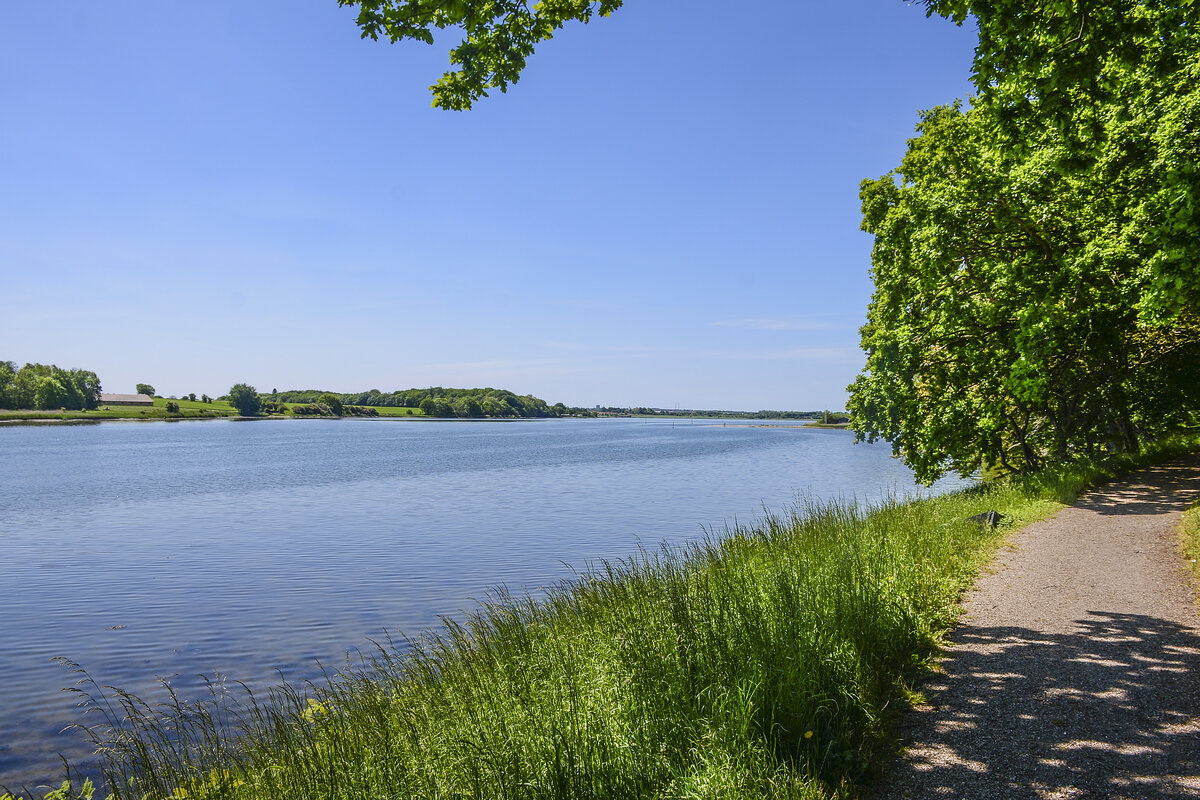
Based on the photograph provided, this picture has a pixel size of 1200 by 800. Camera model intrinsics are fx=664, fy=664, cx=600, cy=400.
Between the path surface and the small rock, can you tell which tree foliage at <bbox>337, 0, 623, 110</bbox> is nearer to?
the path surface

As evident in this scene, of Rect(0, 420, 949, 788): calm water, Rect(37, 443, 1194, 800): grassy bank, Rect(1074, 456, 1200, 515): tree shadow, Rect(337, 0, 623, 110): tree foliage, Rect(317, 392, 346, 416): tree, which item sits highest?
Rect(337, 0, 623, 110): tree foliage

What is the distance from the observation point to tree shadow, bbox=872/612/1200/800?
407 cm

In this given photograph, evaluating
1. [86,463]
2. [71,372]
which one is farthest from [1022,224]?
[71,372]

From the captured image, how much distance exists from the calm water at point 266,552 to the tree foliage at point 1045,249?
782 centimetres

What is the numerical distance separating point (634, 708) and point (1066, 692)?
3.42 metres

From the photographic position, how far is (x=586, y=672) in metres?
6.11

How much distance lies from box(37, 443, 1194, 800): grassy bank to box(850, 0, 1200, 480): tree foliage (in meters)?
6.43

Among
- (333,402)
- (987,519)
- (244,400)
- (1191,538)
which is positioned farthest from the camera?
(333,402)

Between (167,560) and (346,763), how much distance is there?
51.7ft

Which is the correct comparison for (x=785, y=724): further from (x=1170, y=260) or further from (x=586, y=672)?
(x=1170, y=260)

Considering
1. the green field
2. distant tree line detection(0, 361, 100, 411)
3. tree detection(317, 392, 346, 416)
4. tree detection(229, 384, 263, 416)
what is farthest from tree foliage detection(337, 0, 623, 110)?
tree detection(317, 392, 346, 416)

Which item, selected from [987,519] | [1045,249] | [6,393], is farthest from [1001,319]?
[6,393]

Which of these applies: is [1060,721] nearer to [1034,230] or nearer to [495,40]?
[495,40]

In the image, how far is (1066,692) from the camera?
5254 mm
